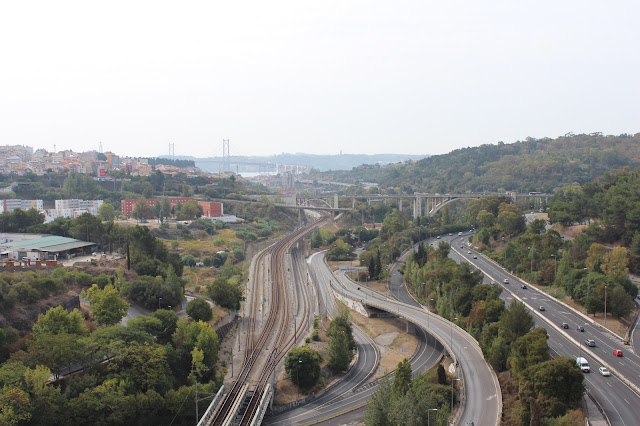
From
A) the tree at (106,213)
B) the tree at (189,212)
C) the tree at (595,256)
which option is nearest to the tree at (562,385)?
the tree at (595,256)

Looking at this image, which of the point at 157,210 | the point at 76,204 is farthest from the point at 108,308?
the point at 76,204

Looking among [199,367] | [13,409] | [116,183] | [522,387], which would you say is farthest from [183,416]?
[116,183]

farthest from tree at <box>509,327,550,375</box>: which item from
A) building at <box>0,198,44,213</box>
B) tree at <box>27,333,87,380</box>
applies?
building at <box>0,198,44,213</box>

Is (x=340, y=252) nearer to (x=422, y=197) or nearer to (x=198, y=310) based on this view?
(x=198, y=310)

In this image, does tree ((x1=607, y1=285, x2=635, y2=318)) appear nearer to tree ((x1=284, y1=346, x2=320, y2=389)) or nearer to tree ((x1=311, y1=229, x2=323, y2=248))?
tree ((x1=284, y1=346, x2=320, y2=389))

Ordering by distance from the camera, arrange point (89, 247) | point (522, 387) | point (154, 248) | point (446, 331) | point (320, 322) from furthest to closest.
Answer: point (89, 247) → point (154, 248) → point (320, 322) → point (446, 331) → point (522, 387)

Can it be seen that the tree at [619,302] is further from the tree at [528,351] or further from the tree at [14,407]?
the tree at [14,407]

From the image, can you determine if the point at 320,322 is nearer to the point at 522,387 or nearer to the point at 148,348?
the point at 148,348
